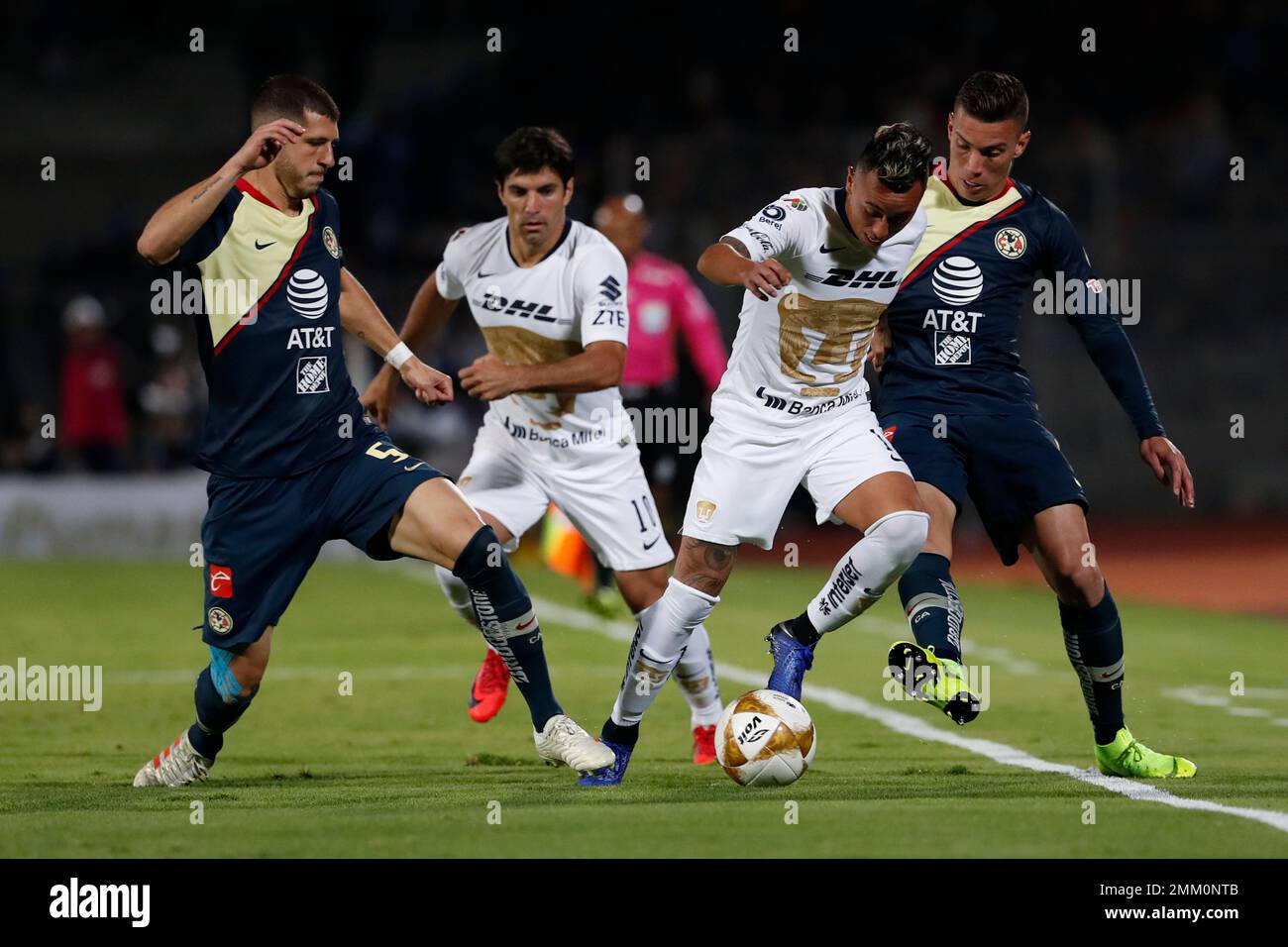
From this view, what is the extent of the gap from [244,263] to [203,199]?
43 cm

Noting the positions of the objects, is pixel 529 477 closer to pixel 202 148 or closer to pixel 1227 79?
pixel 1227 79

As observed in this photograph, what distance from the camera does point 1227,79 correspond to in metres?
23.0

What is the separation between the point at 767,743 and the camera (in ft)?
21.1

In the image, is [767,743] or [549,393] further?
[549,393]

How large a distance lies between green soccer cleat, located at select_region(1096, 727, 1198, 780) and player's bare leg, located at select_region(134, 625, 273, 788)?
10.3 ft

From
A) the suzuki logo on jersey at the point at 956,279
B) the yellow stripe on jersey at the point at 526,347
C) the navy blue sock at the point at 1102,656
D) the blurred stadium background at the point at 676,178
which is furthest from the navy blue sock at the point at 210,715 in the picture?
the blurred stadium background at the point at 676,178

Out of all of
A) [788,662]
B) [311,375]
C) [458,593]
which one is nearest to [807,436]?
[788,662]

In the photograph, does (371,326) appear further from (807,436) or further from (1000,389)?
(1000,389)

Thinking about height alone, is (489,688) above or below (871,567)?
below

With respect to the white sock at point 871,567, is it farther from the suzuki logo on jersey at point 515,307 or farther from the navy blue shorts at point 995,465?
the suzuki logo on jersey at point 515,307

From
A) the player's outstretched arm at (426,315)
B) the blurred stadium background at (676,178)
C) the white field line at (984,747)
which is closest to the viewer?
the white field line at (984,747)

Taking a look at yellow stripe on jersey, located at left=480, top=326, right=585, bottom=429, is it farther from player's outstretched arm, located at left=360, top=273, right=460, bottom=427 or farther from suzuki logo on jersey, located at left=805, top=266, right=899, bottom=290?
suzuki logo on jersey, located at left=805, top=266, right=899, bottom=290

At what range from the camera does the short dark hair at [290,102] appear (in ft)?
22.0

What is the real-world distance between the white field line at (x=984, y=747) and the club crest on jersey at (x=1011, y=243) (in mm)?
1962
